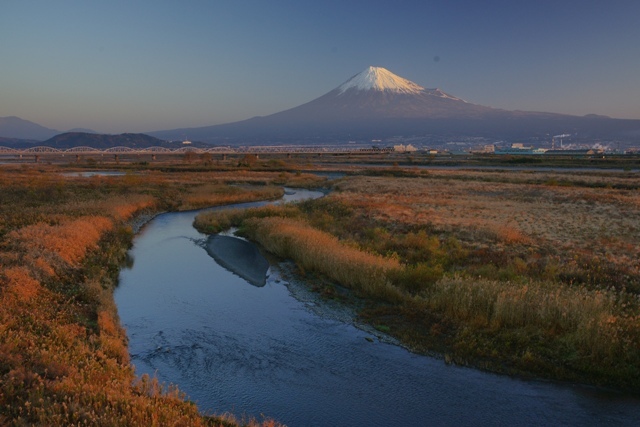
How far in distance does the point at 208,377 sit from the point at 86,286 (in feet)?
22.6

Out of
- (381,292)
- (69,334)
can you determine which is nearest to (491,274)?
(381,292)

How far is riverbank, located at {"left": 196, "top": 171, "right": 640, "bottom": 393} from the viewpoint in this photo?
39.5ft

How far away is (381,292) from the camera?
1700 cm

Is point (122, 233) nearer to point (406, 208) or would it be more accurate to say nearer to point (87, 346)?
point (87, 346)

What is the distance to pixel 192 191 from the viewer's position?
51.8m

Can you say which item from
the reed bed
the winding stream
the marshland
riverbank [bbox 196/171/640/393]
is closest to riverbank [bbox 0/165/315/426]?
the marshland

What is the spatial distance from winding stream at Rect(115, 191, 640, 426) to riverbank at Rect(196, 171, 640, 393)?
1019mm

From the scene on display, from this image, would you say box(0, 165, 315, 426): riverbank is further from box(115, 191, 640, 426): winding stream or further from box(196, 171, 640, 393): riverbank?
box(196, 171, 640, 393): riverbank

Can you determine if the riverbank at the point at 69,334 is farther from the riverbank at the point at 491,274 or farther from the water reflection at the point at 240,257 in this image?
the riverbank at the point at 491,274

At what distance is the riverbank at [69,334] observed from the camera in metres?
7.43

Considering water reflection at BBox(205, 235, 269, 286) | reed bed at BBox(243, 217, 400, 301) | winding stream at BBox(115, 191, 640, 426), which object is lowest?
winding stream at BBox(115, 191, 640, 426)

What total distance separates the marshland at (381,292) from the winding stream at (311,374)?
0.53 meters

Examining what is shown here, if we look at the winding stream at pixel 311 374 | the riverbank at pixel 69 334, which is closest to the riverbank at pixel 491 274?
the winding stream at pixel 311 374

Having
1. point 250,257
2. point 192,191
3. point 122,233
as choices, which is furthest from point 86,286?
point 192,191
